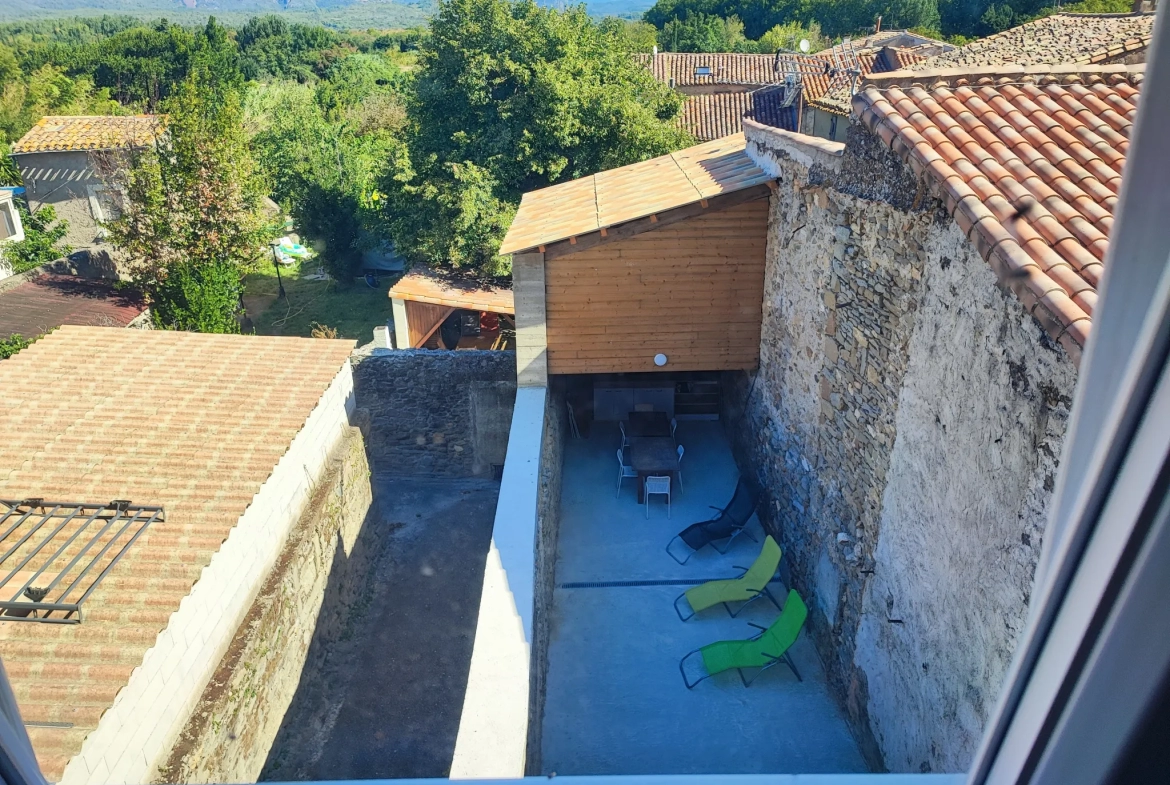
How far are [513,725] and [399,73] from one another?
48.6 metres

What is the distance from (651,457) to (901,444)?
4.17 m

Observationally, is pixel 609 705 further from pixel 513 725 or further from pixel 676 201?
pixel 676 201

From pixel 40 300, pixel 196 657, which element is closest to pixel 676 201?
pixel 196 657

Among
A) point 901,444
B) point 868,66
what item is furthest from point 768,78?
point 901,444

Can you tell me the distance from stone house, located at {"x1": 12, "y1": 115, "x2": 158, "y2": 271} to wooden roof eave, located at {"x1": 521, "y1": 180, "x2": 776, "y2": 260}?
567 inches

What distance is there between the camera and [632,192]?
31.0 ft

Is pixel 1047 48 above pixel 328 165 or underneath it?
above

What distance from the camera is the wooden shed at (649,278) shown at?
849cm

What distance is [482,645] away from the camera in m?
5.51

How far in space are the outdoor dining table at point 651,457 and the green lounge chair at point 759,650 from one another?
2.59m

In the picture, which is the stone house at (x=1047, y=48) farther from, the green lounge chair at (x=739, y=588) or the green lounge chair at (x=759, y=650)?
the green lounge chair at (x=759, y=650)

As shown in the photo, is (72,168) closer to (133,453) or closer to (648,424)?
(133,453)

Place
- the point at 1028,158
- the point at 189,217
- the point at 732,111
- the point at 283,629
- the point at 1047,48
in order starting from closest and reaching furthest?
the point at 1028,158
the point at 283,629
the point at 1047,48
the point at 189,217
the point at 732,111

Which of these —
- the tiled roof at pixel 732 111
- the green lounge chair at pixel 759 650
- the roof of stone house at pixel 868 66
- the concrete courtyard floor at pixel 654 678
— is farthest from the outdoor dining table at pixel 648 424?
the tiled roof at pixel 732 111
